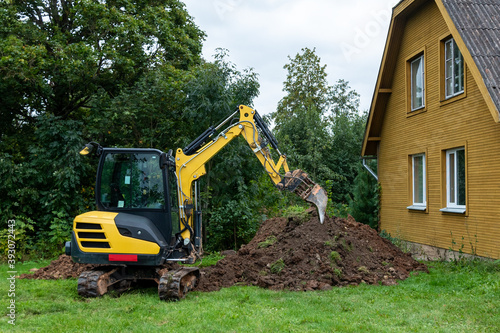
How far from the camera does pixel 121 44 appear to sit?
15.4 m

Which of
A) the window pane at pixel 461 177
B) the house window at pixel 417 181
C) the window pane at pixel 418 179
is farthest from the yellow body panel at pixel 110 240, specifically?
the window pane at pixel 418 179

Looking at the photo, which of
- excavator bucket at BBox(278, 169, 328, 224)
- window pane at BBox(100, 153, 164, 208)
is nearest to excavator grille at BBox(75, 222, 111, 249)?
window pane at BBox(100, 153, 164, 208)

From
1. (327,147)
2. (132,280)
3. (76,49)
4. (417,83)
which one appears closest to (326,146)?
(327,147)

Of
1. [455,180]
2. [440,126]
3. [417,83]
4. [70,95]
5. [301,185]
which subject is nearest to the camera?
[301,185]

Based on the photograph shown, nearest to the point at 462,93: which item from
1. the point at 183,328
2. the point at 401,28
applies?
the point at 401,28

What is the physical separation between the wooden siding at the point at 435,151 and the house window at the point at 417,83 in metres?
0.24

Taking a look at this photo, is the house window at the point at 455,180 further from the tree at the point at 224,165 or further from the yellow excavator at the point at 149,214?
the tree at the point at 224,165

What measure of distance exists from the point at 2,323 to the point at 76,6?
10779mm

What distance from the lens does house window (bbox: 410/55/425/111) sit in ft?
44.1

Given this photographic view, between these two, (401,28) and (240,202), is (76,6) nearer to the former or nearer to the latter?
(240,202)

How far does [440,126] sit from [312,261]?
5.27 meters

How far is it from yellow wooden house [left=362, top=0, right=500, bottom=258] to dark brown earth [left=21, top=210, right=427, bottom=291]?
1702 millimetres

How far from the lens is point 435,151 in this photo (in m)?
12.2

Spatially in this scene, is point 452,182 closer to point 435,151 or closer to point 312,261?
point 435,151
